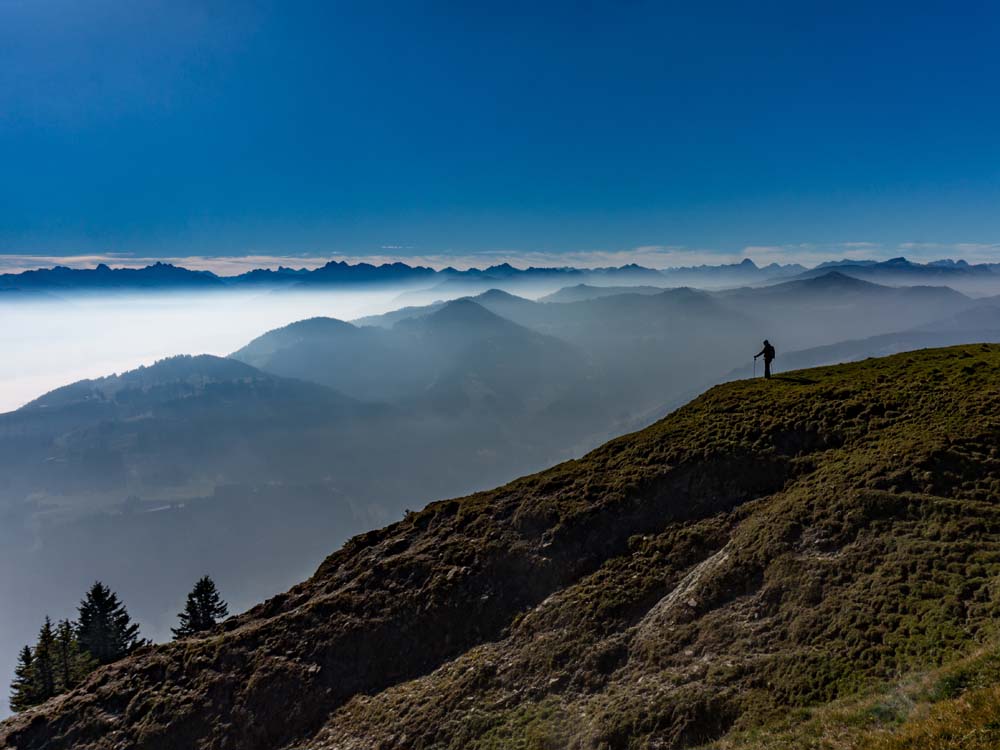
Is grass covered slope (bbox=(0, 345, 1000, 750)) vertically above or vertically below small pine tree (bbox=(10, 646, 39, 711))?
above

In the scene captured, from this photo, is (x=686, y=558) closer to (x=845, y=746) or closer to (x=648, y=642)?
(x=648, y=642)

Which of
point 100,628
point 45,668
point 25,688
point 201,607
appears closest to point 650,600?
point 45,668

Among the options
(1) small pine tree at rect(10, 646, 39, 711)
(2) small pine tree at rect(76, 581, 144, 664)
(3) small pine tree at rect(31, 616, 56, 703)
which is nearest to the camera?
(1) small pine tree at rect(10, 646, 39, 711)

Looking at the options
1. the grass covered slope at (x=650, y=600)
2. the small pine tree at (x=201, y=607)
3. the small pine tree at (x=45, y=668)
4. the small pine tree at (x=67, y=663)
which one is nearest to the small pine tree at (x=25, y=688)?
the small pine tree at (x=45, y=668)

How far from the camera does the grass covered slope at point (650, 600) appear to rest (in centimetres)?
1631

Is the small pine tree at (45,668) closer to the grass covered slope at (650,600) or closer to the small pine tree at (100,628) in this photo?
the small pine tree at (100,628)

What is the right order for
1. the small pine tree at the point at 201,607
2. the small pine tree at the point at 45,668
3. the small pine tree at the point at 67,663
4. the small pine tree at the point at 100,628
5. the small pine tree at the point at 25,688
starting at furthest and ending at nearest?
the small pine tree at the point at 201,607 → the small pine tree at the point at 100,628 → the small pine tree at the point at 67,663 → the small pine tree at the point at 45,668 → the small pine tree at the point at 25,688

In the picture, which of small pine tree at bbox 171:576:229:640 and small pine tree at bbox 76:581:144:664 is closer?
small pine tree at bbox 76:581:144:664

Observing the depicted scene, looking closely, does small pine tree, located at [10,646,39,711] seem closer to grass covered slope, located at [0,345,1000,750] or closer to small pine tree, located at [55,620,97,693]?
small pine tree, located at [55,620,97,693]

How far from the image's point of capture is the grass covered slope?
53.5ft

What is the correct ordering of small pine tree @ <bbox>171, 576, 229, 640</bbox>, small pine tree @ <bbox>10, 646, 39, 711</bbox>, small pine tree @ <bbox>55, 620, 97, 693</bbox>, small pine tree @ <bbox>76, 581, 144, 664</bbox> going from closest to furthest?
1. small pine tree @ <bbox>10, 646, 39, 711</bbox>
2. small pine tree @ <bbox>55, 620, 97, 693</bbox>
3. small pine tree @ <bbox>76, 581, 144, 664</bbox>
4. small pine tree @ <bbox>171, 576, 229, 640</bbox>

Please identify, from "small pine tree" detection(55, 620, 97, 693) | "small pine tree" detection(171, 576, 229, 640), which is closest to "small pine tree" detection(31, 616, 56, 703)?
"small pine tree" detection(55, 620, 97, 693)

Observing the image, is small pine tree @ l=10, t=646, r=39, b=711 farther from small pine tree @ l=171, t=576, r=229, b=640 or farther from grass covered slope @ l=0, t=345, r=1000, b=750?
→ grass covered slope @ l=0, t=345, r=1000, b=750

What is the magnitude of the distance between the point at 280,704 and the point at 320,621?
4.34 meters
